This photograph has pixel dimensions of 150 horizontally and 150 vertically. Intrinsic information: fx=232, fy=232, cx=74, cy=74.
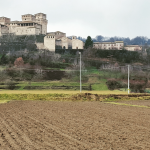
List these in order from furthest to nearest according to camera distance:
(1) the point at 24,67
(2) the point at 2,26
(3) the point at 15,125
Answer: (2) the point at 2,26
(1) the point at 24,67
(3) the point at 15,125

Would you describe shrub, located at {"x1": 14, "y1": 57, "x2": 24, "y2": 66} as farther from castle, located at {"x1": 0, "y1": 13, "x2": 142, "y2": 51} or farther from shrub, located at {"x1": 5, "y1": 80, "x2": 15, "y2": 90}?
castle, located at {"x1": 0, "y1": 13, "x2": 142, "y2": 51}

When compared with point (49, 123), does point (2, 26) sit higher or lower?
higher

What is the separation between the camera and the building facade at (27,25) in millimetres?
76125

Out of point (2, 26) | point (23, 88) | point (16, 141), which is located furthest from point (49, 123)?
point (2, 26)

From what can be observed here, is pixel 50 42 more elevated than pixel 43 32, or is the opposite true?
pixel 43 32

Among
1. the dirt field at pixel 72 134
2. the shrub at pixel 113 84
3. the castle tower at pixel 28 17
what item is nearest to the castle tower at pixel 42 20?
the castle tower at pixel 28 17

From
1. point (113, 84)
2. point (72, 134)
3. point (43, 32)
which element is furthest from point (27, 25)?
point (72, 134)

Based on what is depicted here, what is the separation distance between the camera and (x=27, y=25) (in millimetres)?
77438

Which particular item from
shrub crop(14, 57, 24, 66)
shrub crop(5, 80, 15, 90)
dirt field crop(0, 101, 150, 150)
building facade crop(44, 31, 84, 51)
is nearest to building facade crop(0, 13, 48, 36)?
building facade crop(44, 31, 84, 51)

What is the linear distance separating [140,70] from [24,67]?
64.6ft

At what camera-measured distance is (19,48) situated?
64438 millimetres

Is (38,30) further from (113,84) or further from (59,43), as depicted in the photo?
(113,84)

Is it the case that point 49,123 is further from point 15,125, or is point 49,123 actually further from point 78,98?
point 78,98

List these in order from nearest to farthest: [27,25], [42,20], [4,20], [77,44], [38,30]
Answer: [77,44] → [38,30] → [27,25] → [42,20] → [4,20]
